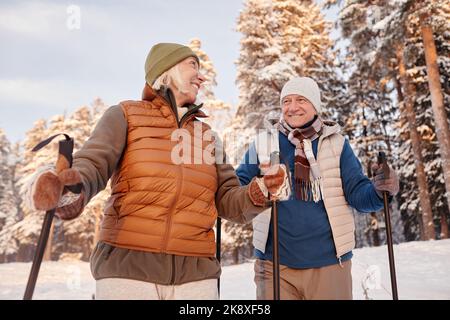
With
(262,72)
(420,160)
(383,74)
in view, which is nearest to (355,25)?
(383,74)

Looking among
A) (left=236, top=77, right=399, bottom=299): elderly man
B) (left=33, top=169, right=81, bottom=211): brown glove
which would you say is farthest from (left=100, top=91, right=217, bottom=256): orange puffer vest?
(left=236, top=77, right=399, bottom=299): elderly man

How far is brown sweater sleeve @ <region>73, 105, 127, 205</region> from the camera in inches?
71.1

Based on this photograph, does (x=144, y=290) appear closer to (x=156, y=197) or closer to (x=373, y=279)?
(x=156, y=197)

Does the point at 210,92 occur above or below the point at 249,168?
above

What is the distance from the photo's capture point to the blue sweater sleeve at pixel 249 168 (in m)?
3.20

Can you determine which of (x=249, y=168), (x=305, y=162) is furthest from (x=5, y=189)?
(x=305, y=162)

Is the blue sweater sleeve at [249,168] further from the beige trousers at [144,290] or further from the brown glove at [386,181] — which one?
the beige trousers at [144,290]

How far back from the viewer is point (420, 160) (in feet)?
54.4

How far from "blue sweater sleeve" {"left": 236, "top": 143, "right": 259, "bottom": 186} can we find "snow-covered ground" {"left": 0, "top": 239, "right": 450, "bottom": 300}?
4.37 meters

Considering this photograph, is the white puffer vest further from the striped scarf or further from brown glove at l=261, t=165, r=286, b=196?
brown glove at l=261, t=165, r=286, b=196

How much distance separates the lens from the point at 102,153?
6.40ft

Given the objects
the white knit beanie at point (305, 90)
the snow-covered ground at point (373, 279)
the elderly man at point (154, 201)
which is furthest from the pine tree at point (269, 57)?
the elderly man at point (154, 201)

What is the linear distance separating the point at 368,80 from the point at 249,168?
777 inches
